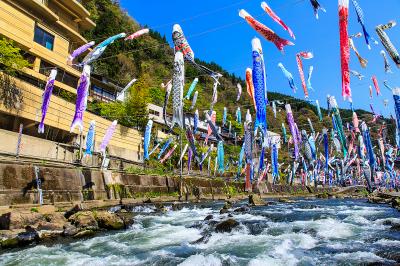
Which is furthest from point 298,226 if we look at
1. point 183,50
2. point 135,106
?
point 135,106

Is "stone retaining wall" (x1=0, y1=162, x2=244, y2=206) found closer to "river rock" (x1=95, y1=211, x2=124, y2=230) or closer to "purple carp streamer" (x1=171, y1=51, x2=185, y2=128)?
"river rock" (x1=95, y1=211, x2=124, y2=230)

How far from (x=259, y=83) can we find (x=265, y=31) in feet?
6.06

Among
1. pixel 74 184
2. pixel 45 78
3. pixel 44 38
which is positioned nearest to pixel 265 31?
pixel 74 184

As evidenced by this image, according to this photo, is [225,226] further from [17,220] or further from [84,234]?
[17,220]

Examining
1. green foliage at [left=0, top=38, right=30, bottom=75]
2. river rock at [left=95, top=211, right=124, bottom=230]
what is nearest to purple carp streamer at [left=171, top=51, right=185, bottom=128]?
river rock at [left=95, top=211, right=124, bottom=230]

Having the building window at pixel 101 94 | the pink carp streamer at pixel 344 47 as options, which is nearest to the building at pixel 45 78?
the building window at pixel 101 94

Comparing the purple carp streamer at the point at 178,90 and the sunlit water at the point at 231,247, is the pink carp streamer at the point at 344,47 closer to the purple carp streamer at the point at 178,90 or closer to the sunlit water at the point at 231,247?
the sunlit water at the point at 231,247

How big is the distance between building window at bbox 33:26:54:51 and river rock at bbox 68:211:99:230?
2182cm

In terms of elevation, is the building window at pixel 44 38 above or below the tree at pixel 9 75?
above

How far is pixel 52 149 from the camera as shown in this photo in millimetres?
24766

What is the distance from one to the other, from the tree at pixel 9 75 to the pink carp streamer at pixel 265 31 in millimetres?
17533

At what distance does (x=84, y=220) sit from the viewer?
13281 millimetres

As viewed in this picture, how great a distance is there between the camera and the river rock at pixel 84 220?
Answer: 13020 mm

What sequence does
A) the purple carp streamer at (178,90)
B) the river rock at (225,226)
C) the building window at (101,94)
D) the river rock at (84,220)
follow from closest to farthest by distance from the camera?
the purple carp streamer at (178,90) < the river rock at (225,226) < the river rock at (84,220) < the building window at (101,94)
